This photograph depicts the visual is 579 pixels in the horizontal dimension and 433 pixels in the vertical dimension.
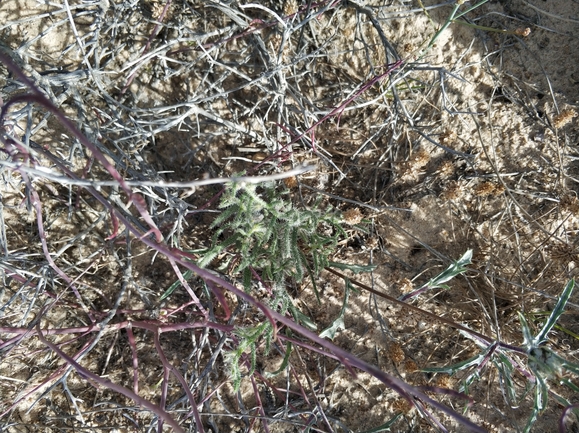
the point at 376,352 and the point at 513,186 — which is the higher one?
the point at 513,186

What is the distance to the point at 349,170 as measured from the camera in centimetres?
243

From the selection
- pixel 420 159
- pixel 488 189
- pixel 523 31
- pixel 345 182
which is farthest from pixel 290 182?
pixel 523 31

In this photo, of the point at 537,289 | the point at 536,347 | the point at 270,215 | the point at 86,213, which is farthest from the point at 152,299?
the point at 537,289

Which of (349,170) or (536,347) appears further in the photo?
(349,170)

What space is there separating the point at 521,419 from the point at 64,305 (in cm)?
241

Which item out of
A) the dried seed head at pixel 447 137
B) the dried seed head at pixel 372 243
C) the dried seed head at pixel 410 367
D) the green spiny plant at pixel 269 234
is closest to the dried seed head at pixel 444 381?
the dried seed head at pixel 410 367

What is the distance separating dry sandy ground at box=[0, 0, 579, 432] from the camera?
233 centimetres

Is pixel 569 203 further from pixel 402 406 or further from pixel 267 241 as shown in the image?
pixel 267 241

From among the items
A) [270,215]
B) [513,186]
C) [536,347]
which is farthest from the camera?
[513,186]

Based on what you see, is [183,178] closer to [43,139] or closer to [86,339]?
[43,139]

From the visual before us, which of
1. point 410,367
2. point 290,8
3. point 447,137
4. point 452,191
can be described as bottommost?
point 410,367

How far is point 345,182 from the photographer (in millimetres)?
2482

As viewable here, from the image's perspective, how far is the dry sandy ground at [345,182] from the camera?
2.33 meters

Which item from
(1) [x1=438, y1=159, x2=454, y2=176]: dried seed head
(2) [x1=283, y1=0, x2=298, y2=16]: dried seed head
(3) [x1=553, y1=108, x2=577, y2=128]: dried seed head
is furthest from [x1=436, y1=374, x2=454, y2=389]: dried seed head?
(2) [x1=283, y1=0, x2=298, y2=16]: dried seed head
